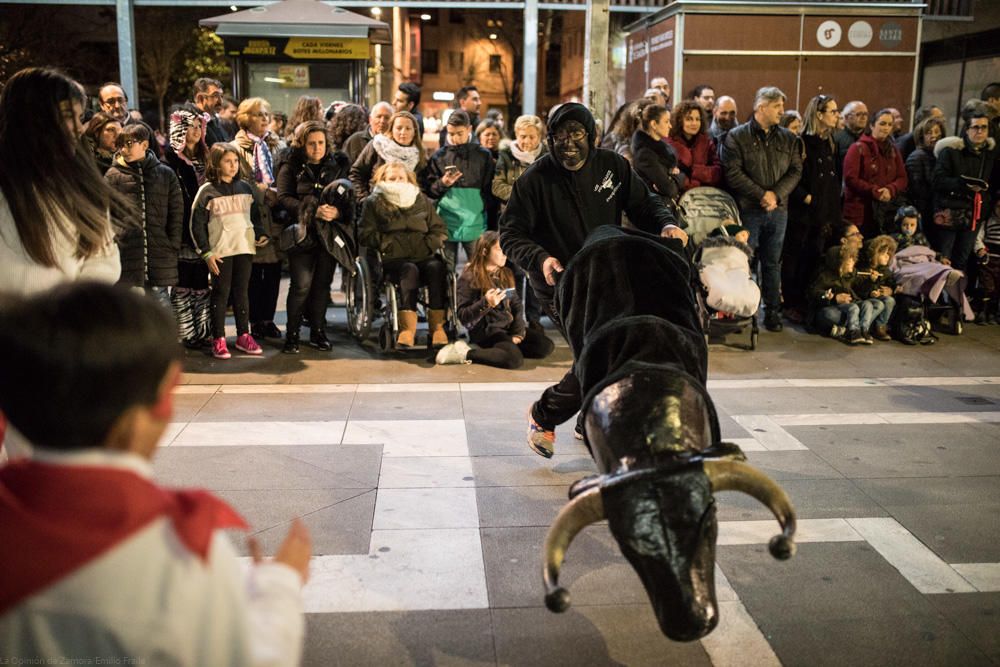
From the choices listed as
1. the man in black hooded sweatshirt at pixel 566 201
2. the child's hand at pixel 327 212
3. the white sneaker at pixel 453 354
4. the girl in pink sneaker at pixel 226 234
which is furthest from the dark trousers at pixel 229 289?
the man in black hooded sweatshirt at pixel 566 201

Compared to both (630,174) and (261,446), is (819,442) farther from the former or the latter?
(261,446)

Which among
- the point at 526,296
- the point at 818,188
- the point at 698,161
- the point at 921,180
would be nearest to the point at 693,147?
the point at 698,161

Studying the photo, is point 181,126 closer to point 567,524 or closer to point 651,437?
point 651,437

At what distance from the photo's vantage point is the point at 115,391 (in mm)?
1708

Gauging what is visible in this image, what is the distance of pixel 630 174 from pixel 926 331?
524cm

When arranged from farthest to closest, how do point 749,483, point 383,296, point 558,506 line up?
point 383,296
point 558,506
point 749,483

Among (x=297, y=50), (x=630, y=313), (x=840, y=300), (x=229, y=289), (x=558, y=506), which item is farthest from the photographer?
(x=297, y=50)

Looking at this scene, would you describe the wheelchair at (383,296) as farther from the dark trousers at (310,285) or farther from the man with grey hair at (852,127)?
the man with grey hair at (852,127)

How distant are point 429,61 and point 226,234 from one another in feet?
180

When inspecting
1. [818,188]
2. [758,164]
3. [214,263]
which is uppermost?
[758,164]

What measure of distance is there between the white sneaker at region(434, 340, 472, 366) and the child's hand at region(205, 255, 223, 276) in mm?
2032

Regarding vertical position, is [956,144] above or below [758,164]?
above

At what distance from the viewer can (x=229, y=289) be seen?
8.79 metres

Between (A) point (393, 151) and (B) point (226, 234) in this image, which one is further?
(A) point (393, 151)
